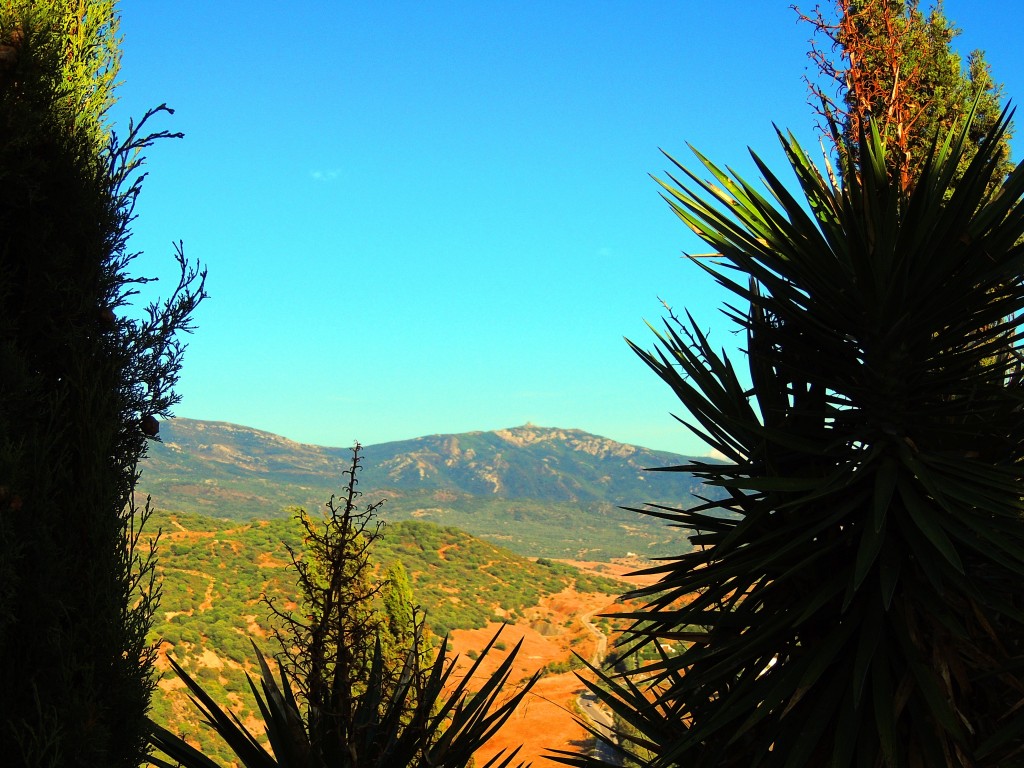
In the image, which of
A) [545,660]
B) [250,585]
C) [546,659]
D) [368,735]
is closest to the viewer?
[368,735]

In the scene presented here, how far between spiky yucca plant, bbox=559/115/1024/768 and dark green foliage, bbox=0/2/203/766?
8.74 ft

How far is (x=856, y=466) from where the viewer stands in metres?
4.42

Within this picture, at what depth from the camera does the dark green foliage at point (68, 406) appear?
12.1ft

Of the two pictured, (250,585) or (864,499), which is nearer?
(864,499)

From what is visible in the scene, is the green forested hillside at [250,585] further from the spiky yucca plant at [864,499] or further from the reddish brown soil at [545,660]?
the spiky yucca plant at [864,499]

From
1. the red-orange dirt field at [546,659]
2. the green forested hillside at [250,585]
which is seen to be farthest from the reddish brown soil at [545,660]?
the green forested hillside at [250,585]

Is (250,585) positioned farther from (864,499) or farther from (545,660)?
(864,499)

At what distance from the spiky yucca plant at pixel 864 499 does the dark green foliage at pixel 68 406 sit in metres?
2.66

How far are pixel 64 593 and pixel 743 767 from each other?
3.49 metres

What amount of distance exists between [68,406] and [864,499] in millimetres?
3940

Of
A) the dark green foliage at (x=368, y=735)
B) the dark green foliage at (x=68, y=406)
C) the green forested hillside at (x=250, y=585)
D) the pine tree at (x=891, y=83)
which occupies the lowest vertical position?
the green forested hillside at (x=250, y=585)

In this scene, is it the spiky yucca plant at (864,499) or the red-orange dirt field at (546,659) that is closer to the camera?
the spiky yucca plant at (864,499)

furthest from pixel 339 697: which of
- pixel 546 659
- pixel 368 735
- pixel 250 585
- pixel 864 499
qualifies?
pixel 250 585

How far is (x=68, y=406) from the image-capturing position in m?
4.07
